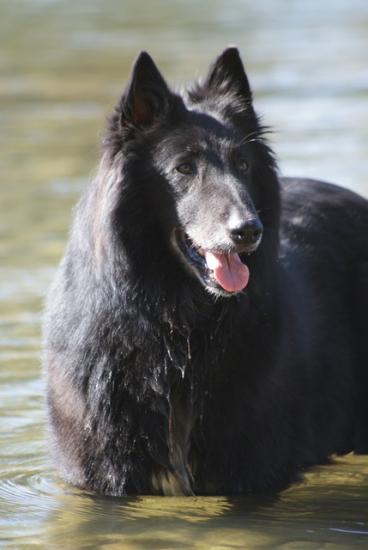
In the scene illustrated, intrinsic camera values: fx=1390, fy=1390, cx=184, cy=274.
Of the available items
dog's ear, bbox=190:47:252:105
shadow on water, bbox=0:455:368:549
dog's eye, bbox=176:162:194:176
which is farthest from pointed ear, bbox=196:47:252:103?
shadow on water, bbox=0:455:368:549

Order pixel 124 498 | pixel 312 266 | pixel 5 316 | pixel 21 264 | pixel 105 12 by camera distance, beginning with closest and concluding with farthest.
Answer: pixel 124 498 < pixel 312 266 < pixel 5 316 < pixel 21 264 < pixel 105 12

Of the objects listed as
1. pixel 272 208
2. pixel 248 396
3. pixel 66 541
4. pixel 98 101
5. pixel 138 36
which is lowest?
pixel 66 541

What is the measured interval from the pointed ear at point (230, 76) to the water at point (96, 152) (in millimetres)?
1578

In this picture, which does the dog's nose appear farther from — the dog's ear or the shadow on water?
the shadow on water

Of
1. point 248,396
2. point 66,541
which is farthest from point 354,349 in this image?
point 66,541

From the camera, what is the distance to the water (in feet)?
19.3

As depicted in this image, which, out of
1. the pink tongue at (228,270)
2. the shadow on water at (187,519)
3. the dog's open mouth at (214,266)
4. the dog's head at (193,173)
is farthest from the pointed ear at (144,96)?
the shadow on water at (187,519)

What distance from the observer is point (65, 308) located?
6168mm

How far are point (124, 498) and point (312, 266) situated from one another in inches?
68.0

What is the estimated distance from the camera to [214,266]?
577 centimetres

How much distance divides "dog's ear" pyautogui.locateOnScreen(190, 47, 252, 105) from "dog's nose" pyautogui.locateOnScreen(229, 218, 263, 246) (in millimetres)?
884

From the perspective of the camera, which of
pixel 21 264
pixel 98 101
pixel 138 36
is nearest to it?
pixel 21 264

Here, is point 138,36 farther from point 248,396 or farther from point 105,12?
point 248,396

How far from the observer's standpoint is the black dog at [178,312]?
5832mm
